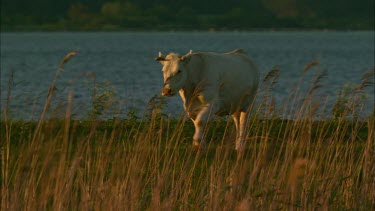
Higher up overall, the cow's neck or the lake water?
the cow's neck

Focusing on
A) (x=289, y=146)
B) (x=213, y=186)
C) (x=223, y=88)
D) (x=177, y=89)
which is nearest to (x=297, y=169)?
(x=213, y=186)

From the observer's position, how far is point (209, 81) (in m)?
13.5

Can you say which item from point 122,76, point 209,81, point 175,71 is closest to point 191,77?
point 209,81

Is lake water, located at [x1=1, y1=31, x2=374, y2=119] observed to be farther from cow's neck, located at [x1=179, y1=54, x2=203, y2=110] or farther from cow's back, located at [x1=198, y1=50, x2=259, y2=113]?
cow's back, located at [x1=198, y1=50, x2=259, y2=113]

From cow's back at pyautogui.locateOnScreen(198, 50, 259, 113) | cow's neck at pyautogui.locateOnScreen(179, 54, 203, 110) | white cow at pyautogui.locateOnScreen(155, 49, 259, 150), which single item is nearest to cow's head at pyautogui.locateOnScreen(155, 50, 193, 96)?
white cow at pyautogui.locateOnScreen(155, 49, 259, 150)

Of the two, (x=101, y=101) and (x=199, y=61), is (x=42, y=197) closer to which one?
(x=199, y=61)

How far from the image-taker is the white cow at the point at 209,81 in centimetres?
1294


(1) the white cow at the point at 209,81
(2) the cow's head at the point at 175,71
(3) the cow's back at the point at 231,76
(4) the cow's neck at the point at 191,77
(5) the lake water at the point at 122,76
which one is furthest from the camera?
(5) the lake water at the point at 122,76

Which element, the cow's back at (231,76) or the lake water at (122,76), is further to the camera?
the lake water at (122,76)

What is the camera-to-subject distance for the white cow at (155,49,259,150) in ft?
42.4

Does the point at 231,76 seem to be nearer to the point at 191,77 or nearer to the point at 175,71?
the point at 191,77

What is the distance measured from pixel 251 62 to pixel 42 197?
21.5 feet

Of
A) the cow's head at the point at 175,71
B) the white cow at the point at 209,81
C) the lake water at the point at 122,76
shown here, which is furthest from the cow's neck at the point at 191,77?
the lake water at the point at 122,76

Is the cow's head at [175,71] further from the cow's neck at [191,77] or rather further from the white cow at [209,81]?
the cow's neck at [191,77]
